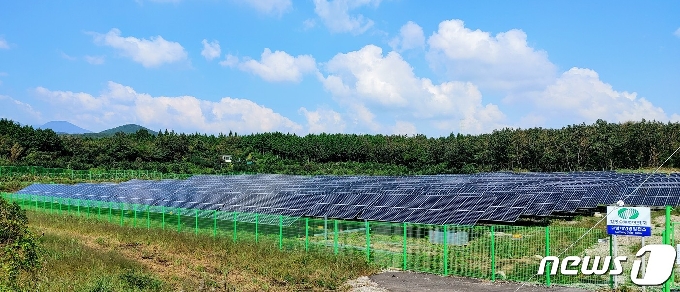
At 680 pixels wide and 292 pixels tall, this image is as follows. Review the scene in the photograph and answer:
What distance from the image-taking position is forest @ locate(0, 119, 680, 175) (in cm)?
7512

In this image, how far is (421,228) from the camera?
1898cm

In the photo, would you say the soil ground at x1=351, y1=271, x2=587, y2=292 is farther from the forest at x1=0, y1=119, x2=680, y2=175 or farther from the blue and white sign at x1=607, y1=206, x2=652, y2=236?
the forest at x1=0, y1=119, x2=680, y2=175

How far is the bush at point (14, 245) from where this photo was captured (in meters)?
12.8

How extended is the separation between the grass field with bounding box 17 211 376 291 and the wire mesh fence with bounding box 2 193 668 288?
900mm

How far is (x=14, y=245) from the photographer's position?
12.9 meters

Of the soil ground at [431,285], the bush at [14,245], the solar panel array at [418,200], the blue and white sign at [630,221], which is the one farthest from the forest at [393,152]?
the blue and white sign at [630,221]

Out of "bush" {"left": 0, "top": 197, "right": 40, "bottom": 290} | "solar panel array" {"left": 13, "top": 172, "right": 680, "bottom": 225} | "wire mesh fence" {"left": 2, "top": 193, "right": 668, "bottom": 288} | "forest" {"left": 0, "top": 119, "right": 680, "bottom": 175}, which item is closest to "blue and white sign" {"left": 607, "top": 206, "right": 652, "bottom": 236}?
"wire mesh fence" {"left": 2, "top": 193, "right": 668, "bottom": 288}

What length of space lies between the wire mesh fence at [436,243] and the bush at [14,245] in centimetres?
899

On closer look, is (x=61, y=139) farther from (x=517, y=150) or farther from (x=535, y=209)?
(x=535, y=209)

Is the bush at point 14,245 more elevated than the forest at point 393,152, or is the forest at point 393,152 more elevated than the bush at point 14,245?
the forest at point 393,152

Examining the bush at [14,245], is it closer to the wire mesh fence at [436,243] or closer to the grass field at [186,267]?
the grass field at [186,267]

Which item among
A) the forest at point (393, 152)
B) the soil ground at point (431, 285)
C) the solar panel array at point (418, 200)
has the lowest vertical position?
the soil ground at point (431, 285)

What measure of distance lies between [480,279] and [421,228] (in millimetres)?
3345

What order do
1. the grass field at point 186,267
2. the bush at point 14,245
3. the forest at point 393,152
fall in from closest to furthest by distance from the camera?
the bush at point 14,245 → the grass field at point 186,267 → the forest at point 393,152
